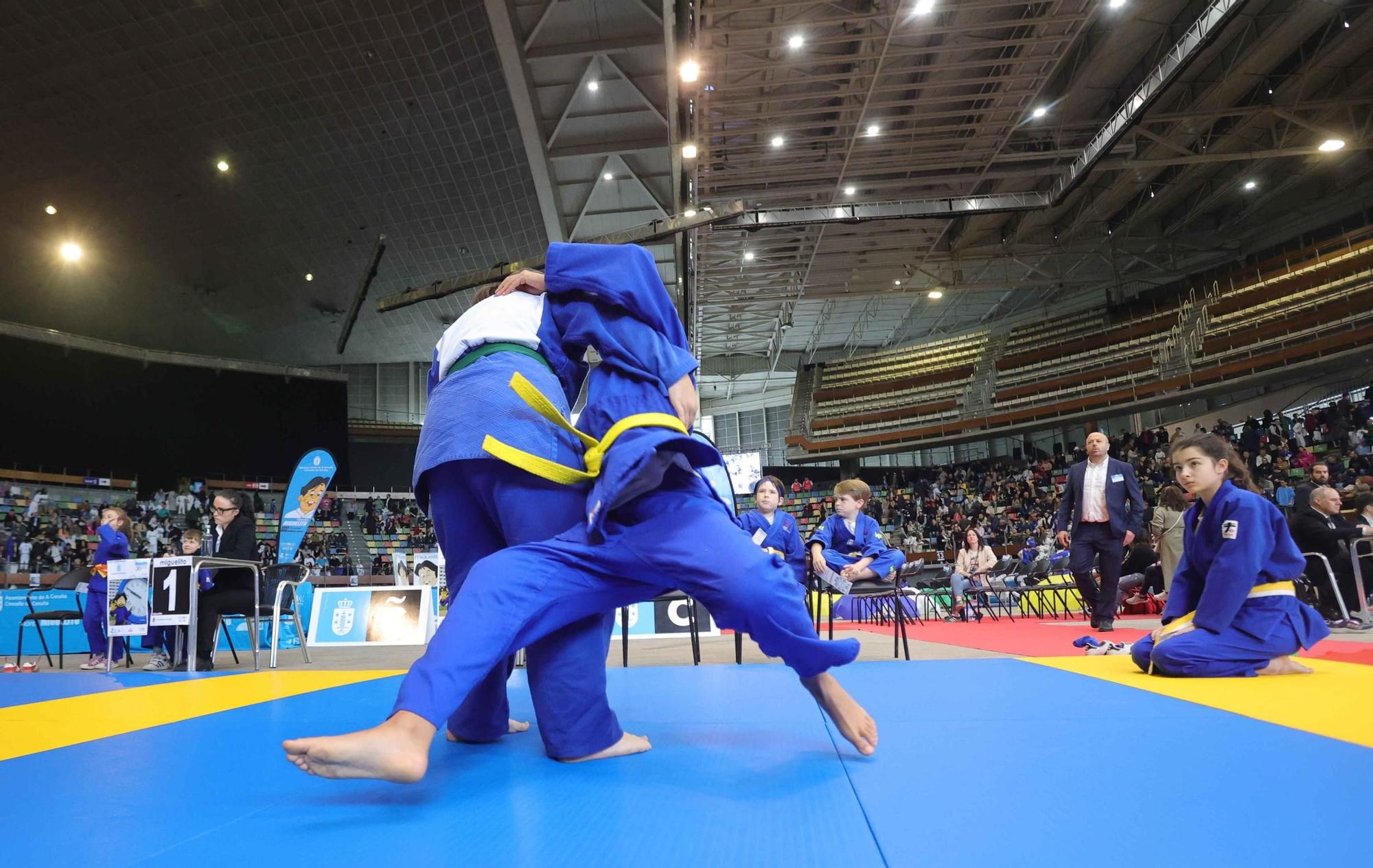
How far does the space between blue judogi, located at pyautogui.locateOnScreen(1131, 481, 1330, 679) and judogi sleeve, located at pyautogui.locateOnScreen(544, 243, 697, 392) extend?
7.92 ft

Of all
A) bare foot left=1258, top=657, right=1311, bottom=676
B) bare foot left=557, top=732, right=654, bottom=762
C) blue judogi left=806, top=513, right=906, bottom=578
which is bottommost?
bare foot left=1258, top=657, right=1311, bottom=676

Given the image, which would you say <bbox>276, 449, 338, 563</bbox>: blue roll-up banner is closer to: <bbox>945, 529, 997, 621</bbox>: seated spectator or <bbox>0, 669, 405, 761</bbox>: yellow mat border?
<bbox>0, 669, 405, 761</bbox>: yellow mat border

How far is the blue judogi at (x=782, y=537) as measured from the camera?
16.8 ft

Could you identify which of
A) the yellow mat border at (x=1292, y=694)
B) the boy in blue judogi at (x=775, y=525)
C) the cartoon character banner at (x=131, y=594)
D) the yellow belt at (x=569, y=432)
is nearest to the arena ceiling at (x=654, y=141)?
the boy in blue judogi at (x=775, y=525)

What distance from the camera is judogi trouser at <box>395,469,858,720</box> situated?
4.69 feet

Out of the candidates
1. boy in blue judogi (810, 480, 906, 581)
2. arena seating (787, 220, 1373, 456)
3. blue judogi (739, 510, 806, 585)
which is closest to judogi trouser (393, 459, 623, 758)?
boy in blue judogi (810, 480, 906, 581)

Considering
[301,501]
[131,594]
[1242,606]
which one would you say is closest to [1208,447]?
[1242,606]

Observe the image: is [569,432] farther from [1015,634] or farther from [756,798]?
[1015,634]

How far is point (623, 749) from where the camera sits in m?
1.71

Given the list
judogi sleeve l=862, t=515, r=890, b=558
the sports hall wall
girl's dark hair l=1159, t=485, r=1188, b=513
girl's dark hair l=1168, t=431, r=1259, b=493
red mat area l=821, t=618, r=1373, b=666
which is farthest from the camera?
the sports hall wall

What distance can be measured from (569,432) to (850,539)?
394 cm

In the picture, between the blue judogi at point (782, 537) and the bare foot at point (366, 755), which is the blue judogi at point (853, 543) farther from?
the bare foot at point (366, 755)

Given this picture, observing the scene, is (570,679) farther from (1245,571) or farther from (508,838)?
(1245,571)

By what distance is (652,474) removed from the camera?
4.93 feet
